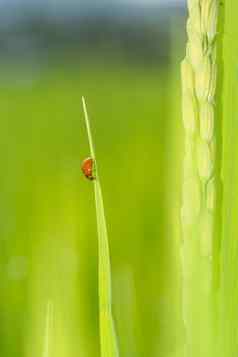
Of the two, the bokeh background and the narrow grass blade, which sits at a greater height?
the bokeh background

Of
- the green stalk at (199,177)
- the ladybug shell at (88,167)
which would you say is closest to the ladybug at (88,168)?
the ladybug shell at (88,167)

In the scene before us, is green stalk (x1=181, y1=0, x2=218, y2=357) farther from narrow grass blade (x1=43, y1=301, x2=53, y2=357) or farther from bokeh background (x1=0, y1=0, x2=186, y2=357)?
narrow grass blade (x1=43, y1=301, x2=53, y2=357)

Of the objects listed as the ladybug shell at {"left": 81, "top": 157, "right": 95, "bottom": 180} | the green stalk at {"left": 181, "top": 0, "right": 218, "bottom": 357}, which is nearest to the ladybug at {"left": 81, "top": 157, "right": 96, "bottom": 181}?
the ladybug shell at {"left": 81, "top": 157, "right": 95, "bottom": 180}

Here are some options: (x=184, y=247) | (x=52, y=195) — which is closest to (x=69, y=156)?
Result: (x=52, y=195)

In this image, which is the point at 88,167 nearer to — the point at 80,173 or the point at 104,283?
the point at 80,173

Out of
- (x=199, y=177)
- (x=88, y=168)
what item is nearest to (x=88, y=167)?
(x=88, y=168)

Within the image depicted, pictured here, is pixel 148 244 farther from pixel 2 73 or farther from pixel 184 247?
pixel 2 73
